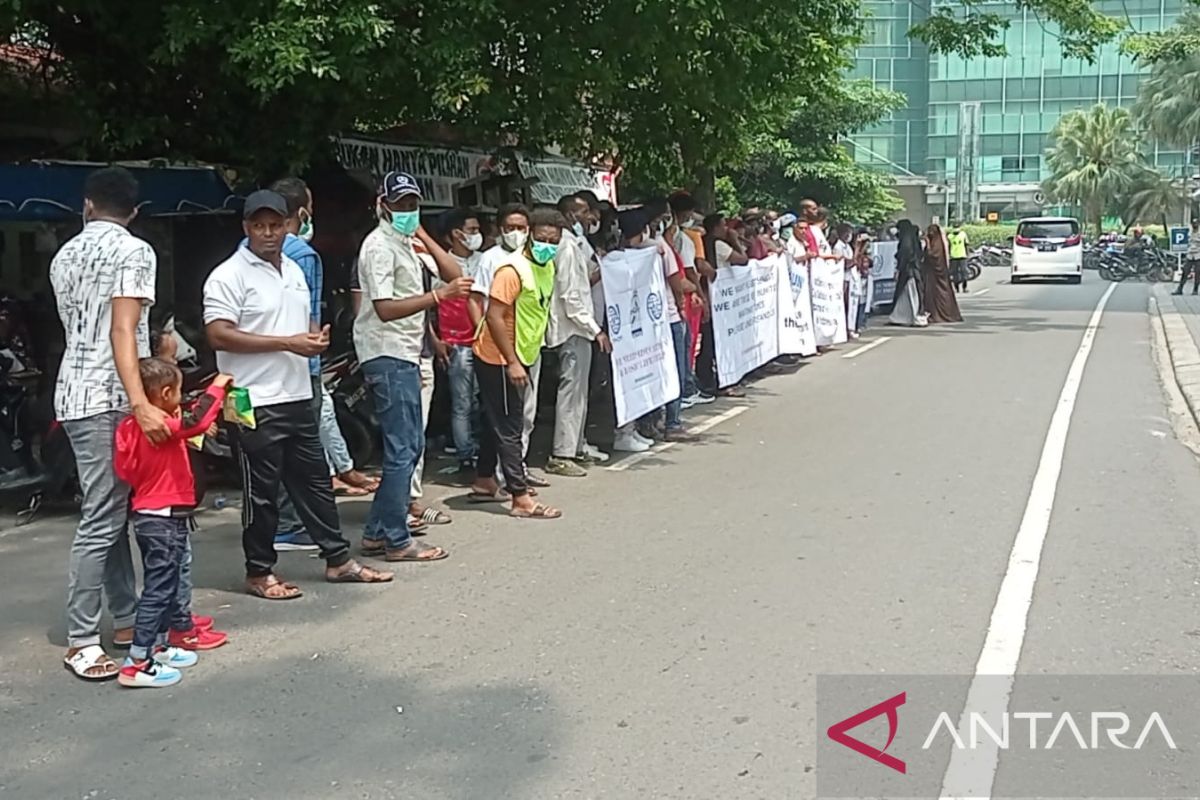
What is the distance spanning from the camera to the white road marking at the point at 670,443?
30.4 feet

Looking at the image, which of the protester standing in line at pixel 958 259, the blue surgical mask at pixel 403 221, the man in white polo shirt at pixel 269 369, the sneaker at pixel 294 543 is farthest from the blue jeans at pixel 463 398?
the protester standing in line at pixel 958 259

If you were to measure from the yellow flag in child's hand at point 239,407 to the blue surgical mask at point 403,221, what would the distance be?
56.9 inches

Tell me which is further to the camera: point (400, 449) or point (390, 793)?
point (400, 449)

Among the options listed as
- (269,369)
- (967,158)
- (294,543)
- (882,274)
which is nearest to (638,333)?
(294,543)

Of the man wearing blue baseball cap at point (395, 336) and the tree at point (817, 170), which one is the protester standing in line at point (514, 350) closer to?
the man wearing blue baseball cap at point (395, 336)

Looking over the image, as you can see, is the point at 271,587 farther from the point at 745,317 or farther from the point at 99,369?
the point at 745,317

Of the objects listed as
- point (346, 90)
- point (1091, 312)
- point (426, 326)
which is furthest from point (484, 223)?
point (1091, 312)

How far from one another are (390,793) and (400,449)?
2.69m

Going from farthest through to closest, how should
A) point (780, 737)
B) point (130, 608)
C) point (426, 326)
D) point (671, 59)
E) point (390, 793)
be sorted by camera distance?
1. point (671, 59)
2. point (426, 326)
3. point (130, 608)
4. point (780, 737)
5. point (390, 793)

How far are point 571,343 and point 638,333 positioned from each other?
1115 millimetres

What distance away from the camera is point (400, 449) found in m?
6.50

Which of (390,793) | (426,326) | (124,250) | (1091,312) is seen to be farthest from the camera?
(1091,312)

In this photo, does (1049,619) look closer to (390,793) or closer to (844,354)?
(390,793)

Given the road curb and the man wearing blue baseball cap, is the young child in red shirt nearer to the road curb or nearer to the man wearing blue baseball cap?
the man wearing blue baseball cap
